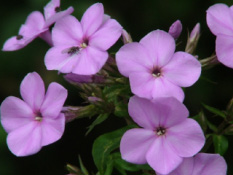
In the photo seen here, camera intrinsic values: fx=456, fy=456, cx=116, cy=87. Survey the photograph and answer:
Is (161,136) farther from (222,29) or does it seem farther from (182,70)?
(222,29)

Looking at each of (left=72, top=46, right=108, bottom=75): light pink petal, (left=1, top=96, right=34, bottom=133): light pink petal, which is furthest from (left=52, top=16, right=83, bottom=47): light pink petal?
(left=1, top=96, right=34, bottom=133): light pink petal

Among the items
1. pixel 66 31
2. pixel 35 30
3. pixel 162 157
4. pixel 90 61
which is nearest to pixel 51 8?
pixel 35 30

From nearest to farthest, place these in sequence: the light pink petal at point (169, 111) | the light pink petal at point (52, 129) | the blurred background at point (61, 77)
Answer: the light pink petal at point (169, 111)
the light pink petal at point (52, 129)
the blurred background at point (61, 77)

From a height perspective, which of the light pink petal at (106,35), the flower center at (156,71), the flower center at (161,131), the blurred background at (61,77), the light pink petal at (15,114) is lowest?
the blurred background at (61,77)

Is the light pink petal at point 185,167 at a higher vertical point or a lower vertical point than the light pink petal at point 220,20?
lower

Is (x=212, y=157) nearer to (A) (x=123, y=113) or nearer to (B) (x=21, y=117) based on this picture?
(A) (x=123, y=113)

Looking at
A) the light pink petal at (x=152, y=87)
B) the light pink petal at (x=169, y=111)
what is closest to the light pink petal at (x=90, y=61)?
the light pink petal at (x=152, y=87)

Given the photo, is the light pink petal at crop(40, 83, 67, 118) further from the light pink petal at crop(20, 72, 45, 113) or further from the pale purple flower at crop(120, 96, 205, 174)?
the pale purple flower at crop(120, 96, 205, 174)

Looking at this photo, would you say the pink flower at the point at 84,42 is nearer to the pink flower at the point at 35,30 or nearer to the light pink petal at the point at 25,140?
the pink flower at the point at 35,30
